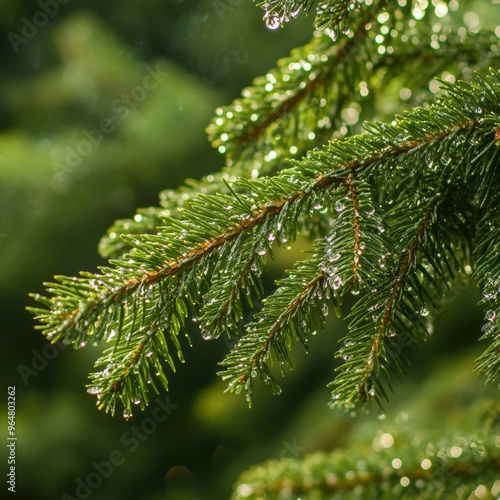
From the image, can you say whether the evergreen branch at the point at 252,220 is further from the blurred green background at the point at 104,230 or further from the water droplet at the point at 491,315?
the blurred green background at the point at 104,230

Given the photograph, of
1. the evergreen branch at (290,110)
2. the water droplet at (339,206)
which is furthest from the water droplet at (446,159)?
the evergreen branch at (290,110)

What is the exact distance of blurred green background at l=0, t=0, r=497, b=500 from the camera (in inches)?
91.0

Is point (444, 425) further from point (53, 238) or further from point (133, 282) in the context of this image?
point (53, 238)

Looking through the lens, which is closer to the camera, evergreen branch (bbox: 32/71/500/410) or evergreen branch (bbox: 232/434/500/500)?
evergreen branch (bbox: 32/71/500/410)

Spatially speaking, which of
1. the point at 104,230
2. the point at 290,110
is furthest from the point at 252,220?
the point at 104,230

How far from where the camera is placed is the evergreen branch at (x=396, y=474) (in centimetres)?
104

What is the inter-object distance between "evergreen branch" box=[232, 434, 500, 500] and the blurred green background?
979 mm

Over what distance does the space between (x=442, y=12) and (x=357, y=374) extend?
844 millimetres

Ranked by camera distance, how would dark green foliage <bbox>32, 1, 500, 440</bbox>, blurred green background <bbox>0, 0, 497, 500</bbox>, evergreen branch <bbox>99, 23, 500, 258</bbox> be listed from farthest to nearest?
blurred green background <bbox>0, 0, 497, 500</bbox> → evergreen branch <bbox>99, 23, 500, 258</bbox> → dark green foliage <bbox>32, 1, 500, 440</bbox>

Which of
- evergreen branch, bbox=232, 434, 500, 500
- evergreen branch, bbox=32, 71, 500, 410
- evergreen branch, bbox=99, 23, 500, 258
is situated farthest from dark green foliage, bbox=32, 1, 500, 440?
evergreen branch, bbox=232, 434, 500, 500

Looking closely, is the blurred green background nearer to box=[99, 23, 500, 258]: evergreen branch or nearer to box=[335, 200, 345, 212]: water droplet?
box=[99, 23, 500, 258]: evergreen branch

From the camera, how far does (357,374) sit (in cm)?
65

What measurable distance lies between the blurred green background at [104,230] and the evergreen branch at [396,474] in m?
0.98

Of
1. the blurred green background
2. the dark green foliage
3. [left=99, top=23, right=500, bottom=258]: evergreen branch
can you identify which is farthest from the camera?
the blurred green background
